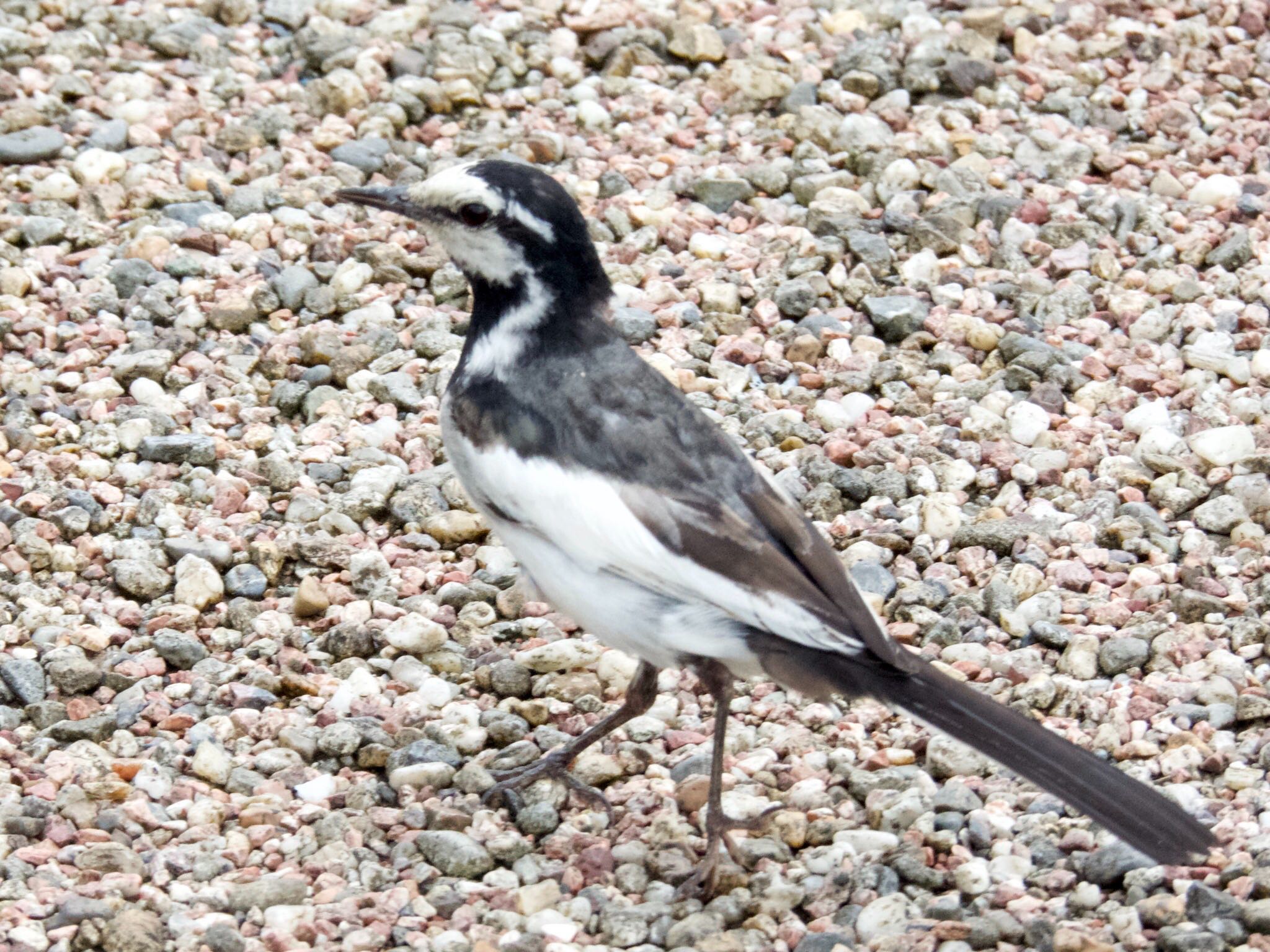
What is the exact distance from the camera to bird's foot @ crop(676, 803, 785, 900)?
4258 millimetres

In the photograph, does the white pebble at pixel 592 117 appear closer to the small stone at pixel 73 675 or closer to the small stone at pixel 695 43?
the small stone at pixel 695 43

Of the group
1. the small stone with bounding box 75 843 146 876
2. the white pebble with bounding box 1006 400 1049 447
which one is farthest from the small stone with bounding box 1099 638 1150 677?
the small stone with bounding box 75 843 146 876

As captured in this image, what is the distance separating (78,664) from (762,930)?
1933 mm

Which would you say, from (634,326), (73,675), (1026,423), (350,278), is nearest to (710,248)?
(634,326)

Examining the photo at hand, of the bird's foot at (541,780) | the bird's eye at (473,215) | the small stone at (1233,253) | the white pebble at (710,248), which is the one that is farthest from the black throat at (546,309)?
the small stone at (1233,253)

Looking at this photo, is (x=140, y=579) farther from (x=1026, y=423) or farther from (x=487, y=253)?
(x=1026, y=423)

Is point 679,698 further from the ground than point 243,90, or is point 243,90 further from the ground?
point 243,90

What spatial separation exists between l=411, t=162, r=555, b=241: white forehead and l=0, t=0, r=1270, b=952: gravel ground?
3.80ft

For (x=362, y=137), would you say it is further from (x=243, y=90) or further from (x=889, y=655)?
(x=889, y=655)

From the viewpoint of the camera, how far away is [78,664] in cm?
472

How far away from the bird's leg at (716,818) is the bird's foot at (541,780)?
1.08ft

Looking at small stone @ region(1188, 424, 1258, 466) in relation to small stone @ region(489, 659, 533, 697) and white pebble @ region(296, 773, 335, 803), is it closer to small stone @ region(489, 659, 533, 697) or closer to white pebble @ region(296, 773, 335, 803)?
small stone @ region(489, 659, 533, 697)

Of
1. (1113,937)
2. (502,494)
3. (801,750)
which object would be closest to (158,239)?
(502,494)

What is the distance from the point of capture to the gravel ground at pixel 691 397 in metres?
4.23
